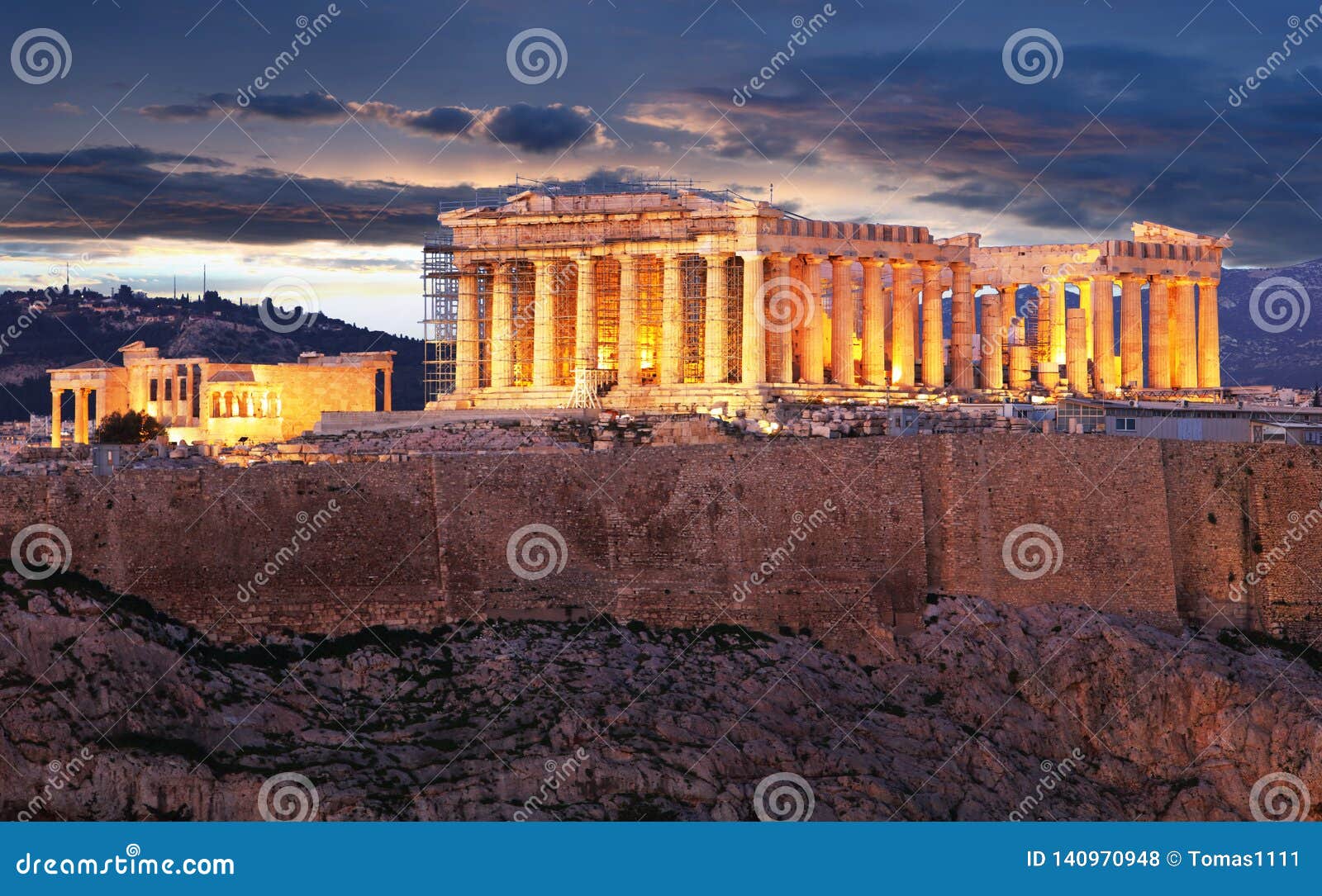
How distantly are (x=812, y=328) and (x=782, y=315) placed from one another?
186 centimetres

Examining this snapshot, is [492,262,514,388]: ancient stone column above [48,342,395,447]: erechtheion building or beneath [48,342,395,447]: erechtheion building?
above

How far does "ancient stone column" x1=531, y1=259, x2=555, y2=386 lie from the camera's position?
79.8 metres

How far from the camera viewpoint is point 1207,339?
287ft

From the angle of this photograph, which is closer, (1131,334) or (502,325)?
(502,325)

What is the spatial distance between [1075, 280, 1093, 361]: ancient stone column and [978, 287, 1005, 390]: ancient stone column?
3.51 metres

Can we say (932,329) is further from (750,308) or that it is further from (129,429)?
(129,429)

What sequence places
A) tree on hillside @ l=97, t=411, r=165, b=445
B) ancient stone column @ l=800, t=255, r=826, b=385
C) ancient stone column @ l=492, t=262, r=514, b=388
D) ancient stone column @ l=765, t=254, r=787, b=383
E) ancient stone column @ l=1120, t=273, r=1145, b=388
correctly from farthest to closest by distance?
1. ancient stone column @ l=1120, t=273, r=1145, b=388
2. tree on hillside @ l=97, t=411, r=165, b=445
3. ancient stone column @ l=492, t=262, r=514, b=388
4. ancient stone column @ l=800, t=255, r=826, b=385
5. ancient stone column @ l=765, t=254, r=787, b=383

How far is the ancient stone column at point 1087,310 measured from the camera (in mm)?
85375

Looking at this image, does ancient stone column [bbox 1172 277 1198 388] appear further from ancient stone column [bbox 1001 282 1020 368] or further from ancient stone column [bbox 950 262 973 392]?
ancient stone column [bbox 950 262 973 392]

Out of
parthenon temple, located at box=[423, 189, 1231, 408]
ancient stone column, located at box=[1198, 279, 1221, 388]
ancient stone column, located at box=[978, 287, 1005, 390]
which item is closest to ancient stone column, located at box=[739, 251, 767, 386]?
parthenon temple, located at box=[423, 189, 1231, 408]

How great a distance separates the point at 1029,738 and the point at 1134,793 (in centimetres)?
295

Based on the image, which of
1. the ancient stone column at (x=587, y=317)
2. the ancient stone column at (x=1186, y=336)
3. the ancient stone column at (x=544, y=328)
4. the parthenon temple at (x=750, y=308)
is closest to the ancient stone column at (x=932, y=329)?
the parthenon temple at (x=750, y=308)

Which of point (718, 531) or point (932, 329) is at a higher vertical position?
point (932, 329)

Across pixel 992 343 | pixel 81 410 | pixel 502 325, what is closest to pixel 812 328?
pixel 992 343
